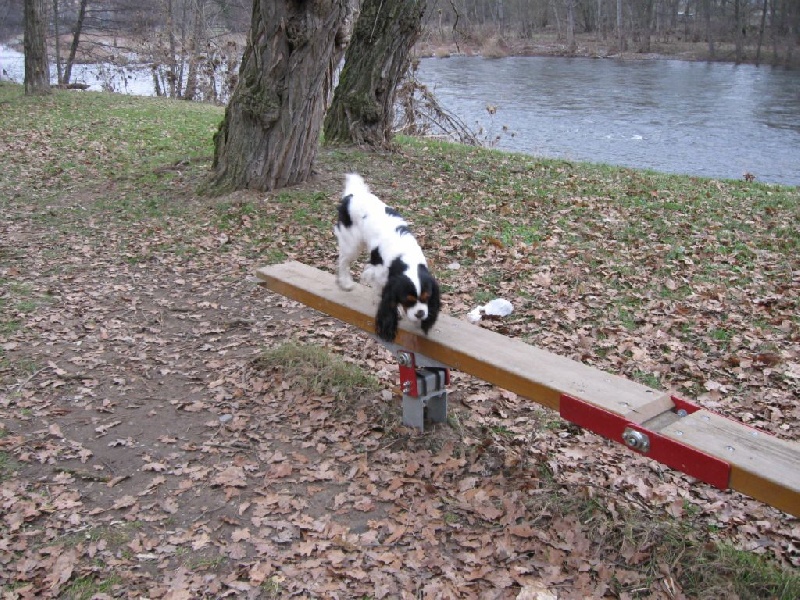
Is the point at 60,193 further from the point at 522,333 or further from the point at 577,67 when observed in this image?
the point at 577,67

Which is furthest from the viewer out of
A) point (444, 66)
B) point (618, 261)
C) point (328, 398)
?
point (444, 66)

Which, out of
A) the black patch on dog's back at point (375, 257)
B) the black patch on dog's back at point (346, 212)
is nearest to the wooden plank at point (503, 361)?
the black patch on dog's back at point (375, 257)

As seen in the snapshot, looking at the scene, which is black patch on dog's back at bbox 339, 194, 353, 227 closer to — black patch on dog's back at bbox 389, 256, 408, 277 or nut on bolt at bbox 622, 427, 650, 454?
black patch on dog's back at bbox 389, 256, 408, 277

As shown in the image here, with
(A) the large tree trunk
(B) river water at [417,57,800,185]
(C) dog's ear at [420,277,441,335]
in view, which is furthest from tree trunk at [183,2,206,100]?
(C) dog's ear at [420,277,441,335]

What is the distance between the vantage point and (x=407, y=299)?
437cm

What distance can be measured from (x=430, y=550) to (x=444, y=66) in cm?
3269

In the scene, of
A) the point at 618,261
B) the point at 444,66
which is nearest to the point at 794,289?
the point at 618,261

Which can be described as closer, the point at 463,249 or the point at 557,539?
the point at 557,539

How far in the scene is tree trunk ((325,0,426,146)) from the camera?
11.1m

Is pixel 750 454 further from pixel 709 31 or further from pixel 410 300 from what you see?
pixel 709 31

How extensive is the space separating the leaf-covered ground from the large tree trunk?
1.35 ft

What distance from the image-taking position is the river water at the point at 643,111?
55.7 ft

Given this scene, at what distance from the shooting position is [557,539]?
3881 mm

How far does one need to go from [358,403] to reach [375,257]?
1.04m
